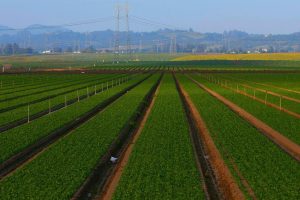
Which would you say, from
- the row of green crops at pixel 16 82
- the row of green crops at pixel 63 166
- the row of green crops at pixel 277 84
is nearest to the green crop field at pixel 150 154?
the row of green crops at pixel 63 166

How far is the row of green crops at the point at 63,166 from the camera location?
1544 cm

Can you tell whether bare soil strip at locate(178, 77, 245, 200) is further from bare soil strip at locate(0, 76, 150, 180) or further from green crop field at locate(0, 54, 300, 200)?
bare soil strip at locate(0, 76, 150, 180)

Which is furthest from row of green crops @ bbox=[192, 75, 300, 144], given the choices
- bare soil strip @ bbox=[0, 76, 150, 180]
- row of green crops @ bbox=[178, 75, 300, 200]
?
bare soil strip @ bbox=[0, 76, 150, 180]

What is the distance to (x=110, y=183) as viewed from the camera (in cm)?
1681

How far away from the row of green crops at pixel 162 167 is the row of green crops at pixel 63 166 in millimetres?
1477

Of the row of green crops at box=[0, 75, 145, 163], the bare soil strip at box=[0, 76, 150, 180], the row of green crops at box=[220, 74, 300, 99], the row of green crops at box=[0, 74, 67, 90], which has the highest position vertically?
the row of green crops at box=[0, 75, 145, 163]

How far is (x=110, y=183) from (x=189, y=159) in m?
4.30

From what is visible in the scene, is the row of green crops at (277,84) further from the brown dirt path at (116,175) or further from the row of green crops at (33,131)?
the brown dirt path at (116,175)

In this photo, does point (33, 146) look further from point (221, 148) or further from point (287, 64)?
point (287, 64)

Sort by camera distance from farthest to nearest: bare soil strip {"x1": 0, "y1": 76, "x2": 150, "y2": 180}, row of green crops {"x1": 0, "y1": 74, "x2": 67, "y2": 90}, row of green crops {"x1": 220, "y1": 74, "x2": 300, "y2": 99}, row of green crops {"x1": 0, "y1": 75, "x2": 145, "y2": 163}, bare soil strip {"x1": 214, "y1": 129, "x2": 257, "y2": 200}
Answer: row of green crops {"x1": 0, "y1": 74, "x2": 67, "y2": 90} → row of green crops {"x1": 220, "y1": 74, "x2": 300, "y2": 99} → row of green crops {"x1": 0, "y1": 75, "x2": 145, "y2": 163} → bare soil strip {"x1": 0, "y1": 76, "x2": 150, "y2": 180} → bare soil strip {"x1": 214, "y1": 129, "x2": 257, "y2": 200}

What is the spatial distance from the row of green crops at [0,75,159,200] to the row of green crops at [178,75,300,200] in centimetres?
514

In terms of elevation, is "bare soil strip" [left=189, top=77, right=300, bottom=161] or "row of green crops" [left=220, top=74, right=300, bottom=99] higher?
"bare soil strip" [left=189, top=77, right=300, bottom=161]

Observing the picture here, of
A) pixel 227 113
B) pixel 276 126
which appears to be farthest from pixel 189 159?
pixel 227 113

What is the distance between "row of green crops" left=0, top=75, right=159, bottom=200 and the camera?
15.4 metres
